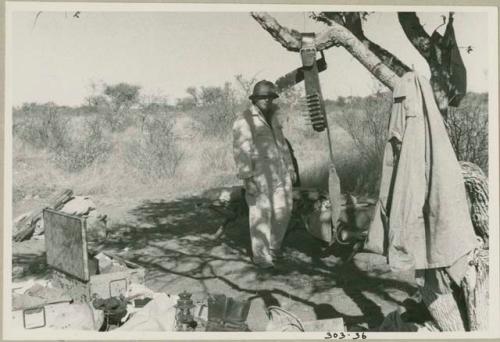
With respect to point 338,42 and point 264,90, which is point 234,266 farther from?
point 338,42

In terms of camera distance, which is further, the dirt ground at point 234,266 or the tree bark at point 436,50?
the tree bark at point 436,50

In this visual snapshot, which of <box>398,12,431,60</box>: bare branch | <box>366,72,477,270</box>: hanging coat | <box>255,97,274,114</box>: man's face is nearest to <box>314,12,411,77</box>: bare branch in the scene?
<box>398,12,431,60</box>: bare branch

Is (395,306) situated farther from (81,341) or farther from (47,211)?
(47,211)

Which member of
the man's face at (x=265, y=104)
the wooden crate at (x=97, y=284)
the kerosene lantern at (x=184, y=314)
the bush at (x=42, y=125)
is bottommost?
the kerosene lantern at (x=184, y=314)

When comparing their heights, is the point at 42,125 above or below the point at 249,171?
above

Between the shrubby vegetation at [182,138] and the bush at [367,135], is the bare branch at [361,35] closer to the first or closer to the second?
the shrubby vegetation at [182,138]

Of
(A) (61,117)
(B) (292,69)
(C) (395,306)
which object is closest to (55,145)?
(A) (61,117)

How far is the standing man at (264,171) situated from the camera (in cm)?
768

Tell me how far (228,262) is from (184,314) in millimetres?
1122

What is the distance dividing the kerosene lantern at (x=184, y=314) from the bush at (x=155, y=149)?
186 centimetres

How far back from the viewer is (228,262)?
7.75 m

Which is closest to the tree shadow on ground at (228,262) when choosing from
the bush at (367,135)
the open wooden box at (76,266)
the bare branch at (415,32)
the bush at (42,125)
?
the open wooden box at (76,266)

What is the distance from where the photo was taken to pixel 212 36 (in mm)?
7414

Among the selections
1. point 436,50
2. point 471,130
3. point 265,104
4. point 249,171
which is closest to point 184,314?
point 249,171
